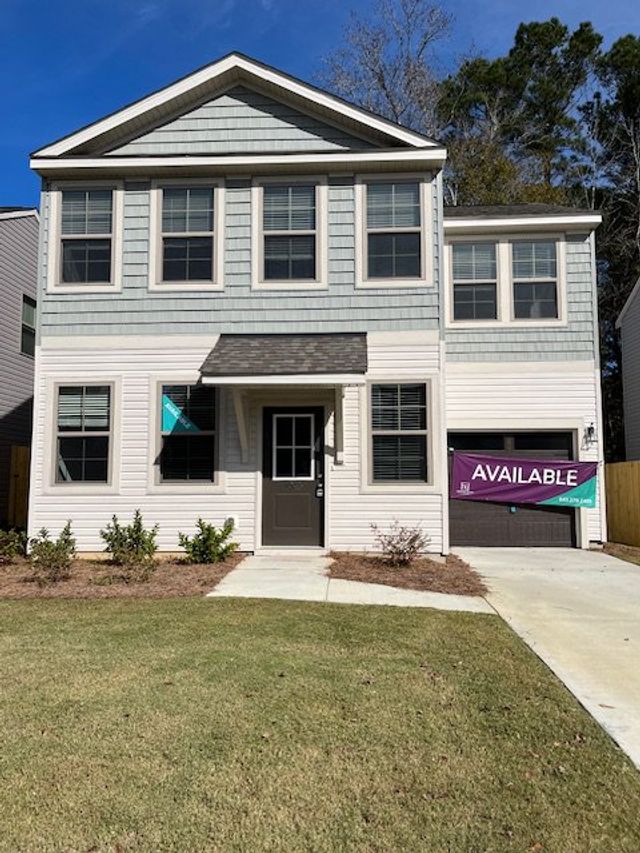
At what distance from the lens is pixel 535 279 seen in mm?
11484

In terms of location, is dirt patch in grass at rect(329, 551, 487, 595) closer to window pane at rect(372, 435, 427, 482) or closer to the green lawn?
window pane at rect(372, 435, 427, 482)

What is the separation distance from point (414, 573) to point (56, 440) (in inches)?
226

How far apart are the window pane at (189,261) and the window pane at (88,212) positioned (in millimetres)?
1078

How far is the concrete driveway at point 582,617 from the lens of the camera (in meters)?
4.16

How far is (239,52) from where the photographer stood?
9883mm

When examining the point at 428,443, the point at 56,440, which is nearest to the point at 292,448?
the point at 428,443

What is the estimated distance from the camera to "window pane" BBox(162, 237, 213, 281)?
9875 mm

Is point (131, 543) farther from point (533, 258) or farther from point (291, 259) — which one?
point (533, 258)

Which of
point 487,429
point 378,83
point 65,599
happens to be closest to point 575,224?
point 487,429

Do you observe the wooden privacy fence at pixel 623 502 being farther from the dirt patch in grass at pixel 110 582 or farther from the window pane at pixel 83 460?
the window pane at pixel 83 460

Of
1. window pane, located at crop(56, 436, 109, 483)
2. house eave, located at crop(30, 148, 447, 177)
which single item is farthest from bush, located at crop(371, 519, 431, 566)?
house eave, located at crop(30, 148, 447, 177)

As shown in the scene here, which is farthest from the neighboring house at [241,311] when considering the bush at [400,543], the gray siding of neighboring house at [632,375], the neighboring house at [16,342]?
the gray siding of neighboring house at [632,375]

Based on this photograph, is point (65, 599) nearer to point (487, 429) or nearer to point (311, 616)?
point (311, 616)

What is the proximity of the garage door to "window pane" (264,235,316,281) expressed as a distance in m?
4.09
